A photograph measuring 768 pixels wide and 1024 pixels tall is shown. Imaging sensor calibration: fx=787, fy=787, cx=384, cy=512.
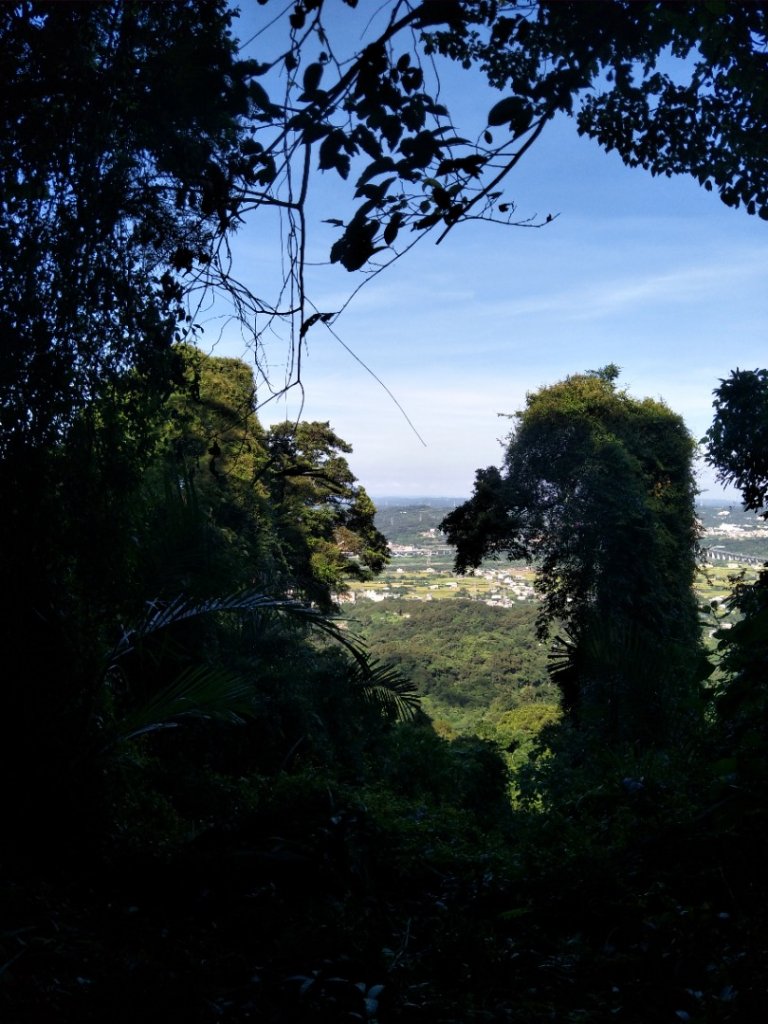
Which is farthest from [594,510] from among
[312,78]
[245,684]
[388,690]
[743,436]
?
[312,78]

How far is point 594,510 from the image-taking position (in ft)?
40.7

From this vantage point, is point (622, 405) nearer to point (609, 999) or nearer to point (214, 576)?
point (214, 576)

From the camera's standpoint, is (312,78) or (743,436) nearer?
(312,78)

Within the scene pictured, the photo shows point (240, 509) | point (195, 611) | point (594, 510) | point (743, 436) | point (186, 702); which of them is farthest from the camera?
point (594, 510)

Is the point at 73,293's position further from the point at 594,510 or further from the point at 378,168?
the point at 594,510

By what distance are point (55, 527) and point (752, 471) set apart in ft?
21.3

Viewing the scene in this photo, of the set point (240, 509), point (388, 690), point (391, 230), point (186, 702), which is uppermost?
point (391, 230)

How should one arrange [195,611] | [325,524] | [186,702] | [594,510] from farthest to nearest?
[325,524], [594,510], [195,611], [186,702]

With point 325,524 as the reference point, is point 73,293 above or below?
above

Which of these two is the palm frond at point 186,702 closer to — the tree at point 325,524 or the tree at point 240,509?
the tree at point 240,509

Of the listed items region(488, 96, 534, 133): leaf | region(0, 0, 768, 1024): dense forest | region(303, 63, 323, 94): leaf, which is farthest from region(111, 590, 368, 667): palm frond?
region(488, 96, 534, 133): leaf

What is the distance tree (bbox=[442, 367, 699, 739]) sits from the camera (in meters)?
12.4

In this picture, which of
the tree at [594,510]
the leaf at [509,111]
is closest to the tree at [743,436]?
the tree at [594,510]

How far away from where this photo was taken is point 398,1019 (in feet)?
6.29
